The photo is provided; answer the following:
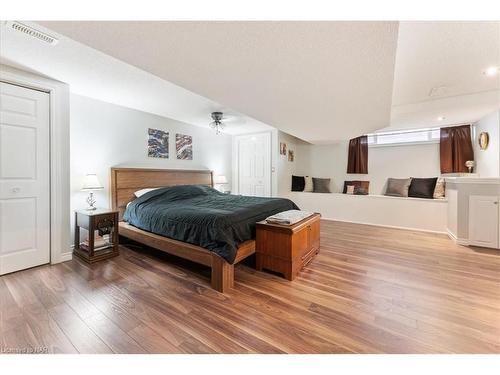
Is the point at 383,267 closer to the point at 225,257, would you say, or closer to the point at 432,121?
the point at 225,257

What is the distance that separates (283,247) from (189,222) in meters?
1.00

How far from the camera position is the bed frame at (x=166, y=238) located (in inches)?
76.5

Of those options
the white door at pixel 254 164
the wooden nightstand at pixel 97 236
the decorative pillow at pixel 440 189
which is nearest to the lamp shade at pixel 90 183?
the wooden nightstand at pixel 97 236

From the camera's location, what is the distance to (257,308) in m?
1.66

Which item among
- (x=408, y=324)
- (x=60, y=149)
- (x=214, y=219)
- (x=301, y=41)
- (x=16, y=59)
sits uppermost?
(x=16, y=59)

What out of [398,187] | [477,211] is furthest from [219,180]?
[477,211]

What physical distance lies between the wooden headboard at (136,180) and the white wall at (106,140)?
0.12 meters

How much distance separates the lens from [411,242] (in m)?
3.37

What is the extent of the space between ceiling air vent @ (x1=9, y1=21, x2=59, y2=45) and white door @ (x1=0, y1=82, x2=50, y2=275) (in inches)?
37.7

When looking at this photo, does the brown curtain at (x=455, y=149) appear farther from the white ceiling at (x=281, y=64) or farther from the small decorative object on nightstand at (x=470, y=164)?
the white ceiling at (x=281, y=64)

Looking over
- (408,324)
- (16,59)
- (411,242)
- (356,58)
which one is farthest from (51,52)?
(411,242)

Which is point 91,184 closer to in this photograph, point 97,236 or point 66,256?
point 97,236
